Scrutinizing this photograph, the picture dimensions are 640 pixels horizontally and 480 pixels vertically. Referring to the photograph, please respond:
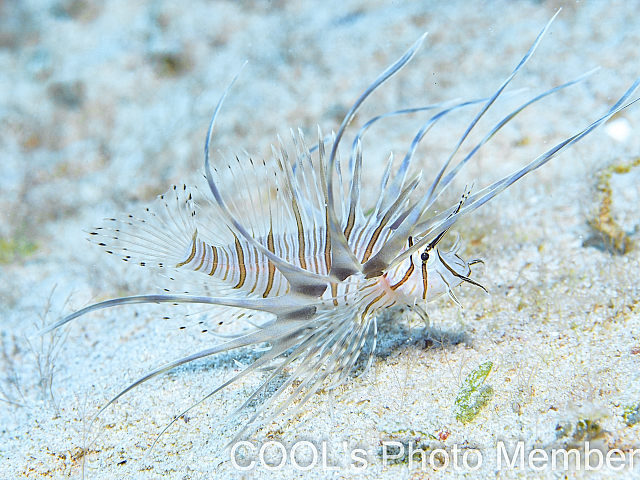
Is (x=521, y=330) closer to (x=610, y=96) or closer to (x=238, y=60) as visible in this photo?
(x=610, y=96)

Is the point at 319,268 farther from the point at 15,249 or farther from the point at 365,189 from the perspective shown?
A: the point at 15,249

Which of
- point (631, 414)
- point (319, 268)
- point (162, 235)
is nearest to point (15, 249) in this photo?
point (162, 235)

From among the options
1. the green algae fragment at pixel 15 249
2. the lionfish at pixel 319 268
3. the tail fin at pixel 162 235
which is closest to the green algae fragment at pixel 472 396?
the lionfish at pixel 319 268

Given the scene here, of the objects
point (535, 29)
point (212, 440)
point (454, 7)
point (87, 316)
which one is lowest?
point (212, 440)

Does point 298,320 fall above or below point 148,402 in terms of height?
above

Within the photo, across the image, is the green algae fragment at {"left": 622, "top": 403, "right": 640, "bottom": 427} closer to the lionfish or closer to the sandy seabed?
the sandy seabed

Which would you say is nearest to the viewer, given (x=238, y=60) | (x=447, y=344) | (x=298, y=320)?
(x=298, y=320)

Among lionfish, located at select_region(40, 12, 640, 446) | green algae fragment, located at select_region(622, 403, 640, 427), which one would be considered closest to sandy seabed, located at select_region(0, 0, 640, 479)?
green algae fragment, located at select_region(622, 403, 640, 427)

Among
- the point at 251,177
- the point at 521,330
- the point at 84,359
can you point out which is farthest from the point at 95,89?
the point at 521,330
